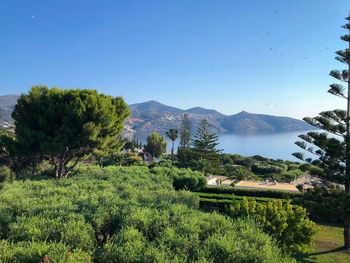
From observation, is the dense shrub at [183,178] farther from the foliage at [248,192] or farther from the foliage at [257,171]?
the foliage at [257,171]

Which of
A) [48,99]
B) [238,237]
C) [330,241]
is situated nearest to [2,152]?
[48,99]

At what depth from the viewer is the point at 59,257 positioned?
543 cm

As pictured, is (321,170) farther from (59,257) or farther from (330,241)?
A: (59,257)

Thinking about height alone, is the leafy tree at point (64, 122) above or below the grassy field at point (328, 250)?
above

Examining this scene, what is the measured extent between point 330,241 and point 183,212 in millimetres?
11966

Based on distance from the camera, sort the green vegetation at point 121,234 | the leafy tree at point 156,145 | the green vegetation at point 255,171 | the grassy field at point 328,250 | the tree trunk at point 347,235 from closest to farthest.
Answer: the green vegetation at point 121,234 < the grassy field at point 328,250 < the tree trunk at point 347,235 < the green vegetation at point 255,171 < the leafy tree at point 156,145

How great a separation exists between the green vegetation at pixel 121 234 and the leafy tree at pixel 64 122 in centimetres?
1342

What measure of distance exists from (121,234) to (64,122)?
57.4 feet

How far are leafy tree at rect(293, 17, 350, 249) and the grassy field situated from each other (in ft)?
2.32

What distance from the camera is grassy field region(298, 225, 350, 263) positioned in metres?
14.4

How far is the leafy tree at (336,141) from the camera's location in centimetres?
1569

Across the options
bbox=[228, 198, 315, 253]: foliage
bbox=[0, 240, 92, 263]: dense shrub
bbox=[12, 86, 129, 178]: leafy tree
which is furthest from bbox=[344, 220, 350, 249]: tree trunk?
bbox=[12, 86, 129, 178]: leafy tree

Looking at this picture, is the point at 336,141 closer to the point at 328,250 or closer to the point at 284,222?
the point at 328,250

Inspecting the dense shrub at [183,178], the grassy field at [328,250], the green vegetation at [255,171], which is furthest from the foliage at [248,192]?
the green vegetation at [255,171]
